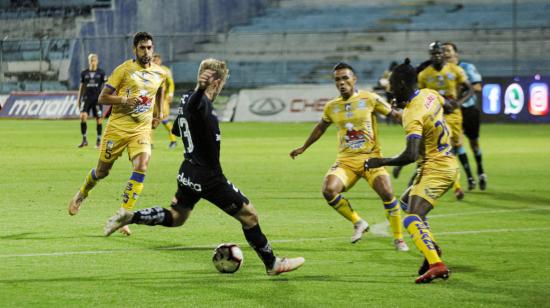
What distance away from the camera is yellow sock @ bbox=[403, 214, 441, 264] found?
28.8ft

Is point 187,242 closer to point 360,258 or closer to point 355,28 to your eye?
point 360,258

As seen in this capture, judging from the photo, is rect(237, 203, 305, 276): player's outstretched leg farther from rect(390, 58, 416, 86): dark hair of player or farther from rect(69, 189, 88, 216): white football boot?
rect(69, 189, 88, 216): white football boot

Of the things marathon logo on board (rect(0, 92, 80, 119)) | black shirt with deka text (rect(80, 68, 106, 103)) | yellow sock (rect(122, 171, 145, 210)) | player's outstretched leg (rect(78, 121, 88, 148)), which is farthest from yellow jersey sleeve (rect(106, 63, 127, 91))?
marathon logo on board (rect(0, 92, 80, 119))

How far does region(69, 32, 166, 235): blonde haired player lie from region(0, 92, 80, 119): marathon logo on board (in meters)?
30.4

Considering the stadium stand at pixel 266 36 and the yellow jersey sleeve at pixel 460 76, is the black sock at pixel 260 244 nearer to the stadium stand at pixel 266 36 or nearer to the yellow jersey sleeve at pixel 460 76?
the yellow jersey sleeve at pixel 460 76

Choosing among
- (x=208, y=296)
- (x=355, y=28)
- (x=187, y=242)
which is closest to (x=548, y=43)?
(x=355, y=28)

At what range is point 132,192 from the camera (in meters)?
12.0

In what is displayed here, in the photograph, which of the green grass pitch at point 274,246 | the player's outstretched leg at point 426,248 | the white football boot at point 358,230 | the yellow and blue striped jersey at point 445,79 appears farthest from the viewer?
the yellow and blue striped jersey at point 445,79

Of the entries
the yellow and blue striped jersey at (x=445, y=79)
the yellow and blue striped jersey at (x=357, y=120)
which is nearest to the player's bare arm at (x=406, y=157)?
the yellow and blue striped jersey at (x=357, y=120)

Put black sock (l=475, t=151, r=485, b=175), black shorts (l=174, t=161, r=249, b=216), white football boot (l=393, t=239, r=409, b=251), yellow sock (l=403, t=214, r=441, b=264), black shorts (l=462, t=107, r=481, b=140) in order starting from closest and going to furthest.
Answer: yellow sock (l=403, t=214, r=441, b=264), black shorts (l=174, t=161, r=249, b=216), white football boot (l=393, t=239, r=409, b=251), black sock (l=475, t=151, r=485, b=175), black shorts (l=462, t=107, r=481, b=140)

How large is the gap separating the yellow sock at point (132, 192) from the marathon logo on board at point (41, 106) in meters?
31.3

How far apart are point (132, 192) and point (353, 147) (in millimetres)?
2573

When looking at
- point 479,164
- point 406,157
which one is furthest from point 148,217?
point 479,164

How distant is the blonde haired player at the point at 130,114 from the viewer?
1257 centimetres
